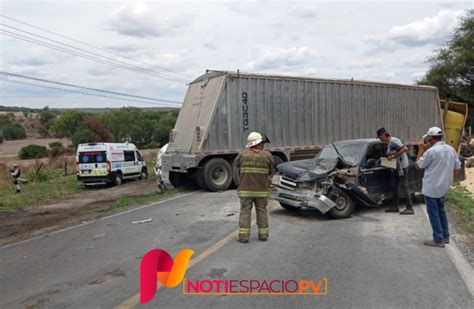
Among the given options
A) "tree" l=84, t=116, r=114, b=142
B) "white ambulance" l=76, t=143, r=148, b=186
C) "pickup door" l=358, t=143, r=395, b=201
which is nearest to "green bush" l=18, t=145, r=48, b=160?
"tree" l=84, t=116, r=114, b=142

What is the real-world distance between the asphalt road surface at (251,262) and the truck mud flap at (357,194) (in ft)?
0.96

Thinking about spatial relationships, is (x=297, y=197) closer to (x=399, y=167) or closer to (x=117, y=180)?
(x=399, y=167)

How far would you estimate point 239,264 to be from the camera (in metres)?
5.68

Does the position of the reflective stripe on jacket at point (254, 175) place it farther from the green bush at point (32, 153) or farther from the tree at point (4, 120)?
the tree at point (4, 120)

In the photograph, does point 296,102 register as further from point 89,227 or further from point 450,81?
point 450,81

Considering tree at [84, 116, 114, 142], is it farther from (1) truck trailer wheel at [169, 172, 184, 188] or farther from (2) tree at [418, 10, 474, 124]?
(1) truck trailer wheel at [169, 172, 184, 188]

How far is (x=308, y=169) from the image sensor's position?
8758 millimetres

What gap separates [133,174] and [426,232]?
60.7 feet

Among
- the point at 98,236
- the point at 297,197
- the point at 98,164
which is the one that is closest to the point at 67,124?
the point at 98,164

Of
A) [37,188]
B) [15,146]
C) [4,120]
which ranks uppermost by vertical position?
[4,120]

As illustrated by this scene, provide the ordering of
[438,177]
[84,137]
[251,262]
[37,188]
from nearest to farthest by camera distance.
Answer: [251,262]
[438,177]
[37,188]
[84,137]

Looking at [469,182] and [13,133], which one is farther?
[13,133]

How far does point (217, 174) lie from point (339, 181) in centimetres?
→ 602

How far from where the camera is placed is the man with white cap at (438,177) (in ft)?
20.8
